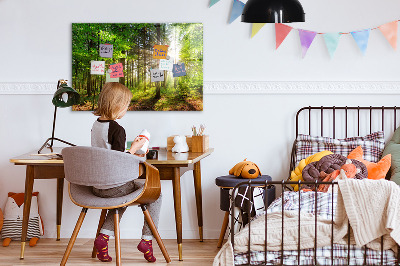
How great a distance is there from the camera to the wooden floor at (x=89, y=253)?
3672 millimetres

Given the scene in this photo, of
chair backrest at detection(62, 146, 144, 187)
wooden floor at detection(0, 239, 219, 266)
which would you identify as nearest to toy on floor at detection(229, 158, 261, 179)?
wooden floor at detection(0, 239, 219, 266)

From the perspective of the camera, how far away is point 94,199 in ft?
10.9

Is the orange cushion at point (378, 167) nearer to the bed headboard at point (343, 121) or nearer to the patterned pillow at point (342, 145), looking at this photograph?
the patterned pillow at point (342, 145)

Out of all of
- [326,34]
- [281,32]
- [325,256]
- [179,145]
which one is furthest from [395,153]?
[179,145]

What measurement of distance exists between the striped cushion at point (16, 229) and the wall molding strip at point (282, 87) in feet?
3.12

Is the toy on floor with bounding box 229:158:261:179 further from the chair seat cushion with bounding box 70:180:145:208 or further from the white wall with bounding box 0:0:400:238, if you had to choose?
the chair seat cushion with bounding box 70:180:145:208

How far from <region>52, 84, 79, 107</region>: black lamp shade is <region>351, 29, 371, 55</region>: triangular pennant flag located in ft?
6.62

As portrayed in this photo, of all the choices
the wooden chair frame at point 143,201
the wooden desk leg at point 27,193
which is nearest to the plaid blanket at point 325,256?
the wooden chair frame at point 143,201

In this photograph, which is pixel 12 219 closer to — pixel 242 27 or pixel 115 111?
pixel 115 111

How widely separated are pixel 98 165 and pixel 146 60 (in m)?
1.37

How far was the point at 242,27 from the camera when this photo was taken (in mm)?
4309

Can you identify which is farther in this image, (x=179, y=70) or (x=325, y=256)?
(x=179, y=70)

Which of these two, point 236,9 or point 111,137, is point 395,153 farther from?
point 111,137

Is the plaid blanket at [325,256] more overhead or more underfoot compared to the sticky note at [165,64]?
more underfoot
